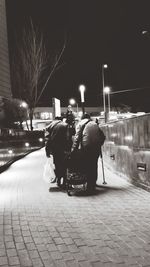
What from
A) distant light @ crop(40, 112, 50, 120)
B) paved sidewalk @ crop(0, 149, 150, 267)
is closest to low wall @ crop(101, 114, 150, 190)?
paved sidewalk @ crop(0, 149, 150, 267)

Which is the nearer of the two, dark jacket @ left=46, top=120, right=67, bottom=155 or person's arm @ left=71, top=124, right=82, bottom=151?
person's arm @ left=71, top=124, right=82, bottom=151

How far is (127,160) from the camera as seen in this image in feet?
33.4

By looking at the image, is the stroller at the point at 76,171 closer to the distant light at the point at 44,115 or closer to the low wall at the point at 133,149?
the low wall at the point at 133,149

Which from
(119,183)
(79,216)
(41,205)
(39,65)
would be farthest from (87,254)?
(39,65)

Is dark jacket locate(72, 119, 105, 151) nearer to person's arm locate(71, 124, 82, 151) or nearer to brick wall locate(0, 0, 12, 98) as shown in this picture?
person's arm locate(71, 124, 82, 151)

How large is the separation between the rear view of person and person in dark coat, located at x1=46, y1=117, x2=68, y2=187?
739mm

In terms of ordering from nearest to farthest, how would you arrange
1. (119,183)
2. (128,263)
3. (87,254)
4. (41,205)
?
(128,263)
(87,254)
(41,205)
(119,183)

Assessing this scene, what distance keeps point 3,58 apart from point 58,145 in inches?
1004

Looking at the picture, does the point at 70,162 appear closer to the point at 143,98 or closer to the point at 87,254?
the point at 87,254

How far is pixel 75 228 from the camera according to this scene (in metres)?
5.57

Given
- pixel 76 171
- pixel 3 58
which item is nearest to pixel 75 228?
pixel 76 171

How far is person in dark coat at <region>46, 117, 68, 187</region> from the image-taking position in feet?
31.4

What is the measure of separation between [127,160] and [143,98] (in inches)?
1874

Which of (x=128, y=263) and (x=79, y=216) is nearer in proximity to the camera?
(x=128, y=263)
